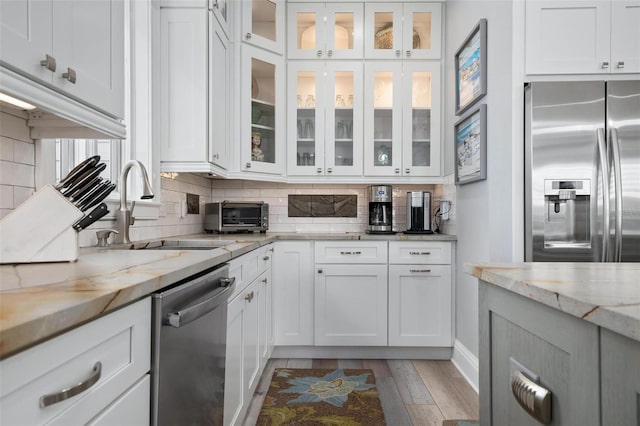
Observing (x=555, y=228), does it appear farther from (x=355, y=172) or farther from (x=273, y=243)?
(x=273, y=243)

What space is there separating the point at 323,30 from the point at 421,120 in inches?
43.1

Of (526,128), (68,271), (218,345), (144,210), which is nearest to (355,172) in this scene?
(526,128)

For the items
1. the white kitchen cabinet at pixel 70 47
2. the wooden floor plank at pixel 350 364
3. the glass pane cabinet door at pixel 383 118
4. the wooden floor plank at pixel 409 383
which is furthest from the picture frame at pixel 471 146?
the white kitchen cabinet at pixel 70 47

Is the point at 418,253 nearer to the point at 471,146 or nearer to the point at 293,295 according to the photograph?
the point at 471,146

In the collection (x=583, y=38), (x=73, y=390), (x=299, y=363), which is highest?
(x=583, y=38)

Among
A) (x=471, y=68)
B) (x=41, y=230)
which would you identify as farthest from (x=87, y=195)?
(x=471, y=68)

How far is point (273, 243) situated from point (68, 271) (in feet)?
6.45

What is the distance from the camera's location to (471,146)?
2.53m

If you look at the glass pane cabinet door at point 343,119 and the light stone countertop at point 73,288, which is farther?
the glass pane cabinet door at point 343,119

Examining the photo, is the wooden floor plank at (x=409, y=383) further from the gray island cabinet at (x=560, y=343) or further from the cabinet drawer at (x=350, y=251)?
the gray island cabinet at (x=560, y=343)

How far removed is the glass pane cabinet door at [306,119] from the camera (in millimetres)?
3205

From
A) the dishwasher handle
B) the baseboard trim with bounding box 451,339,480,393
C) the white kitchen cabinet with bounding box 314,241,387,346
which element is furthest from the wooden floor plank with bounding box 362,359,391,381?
the dishwasher handle

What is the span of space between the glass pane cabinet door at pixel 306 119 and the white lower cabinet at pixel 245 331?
3.01 feet

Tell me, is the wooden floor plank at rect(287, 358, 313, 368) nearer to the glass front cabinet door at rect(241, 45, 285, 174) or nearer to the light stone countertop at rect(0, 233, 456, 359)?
the glass front cabinet door at rect(241, 45, 285, 174)
